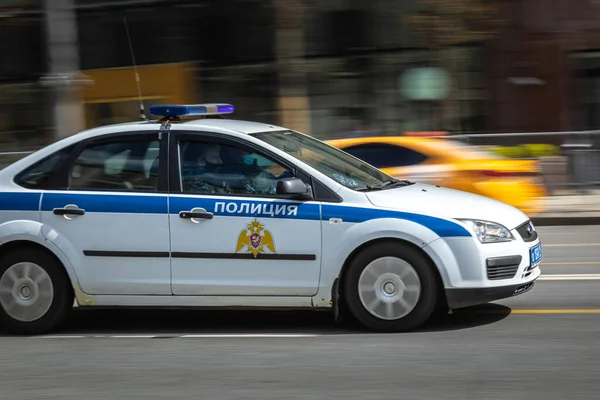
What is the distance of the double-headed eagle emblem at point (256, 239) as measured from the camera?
6.71 meters

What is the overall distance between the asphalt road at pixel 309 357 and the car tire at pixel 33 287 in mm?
177

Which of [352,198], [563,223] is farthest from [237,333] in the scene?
[563,223]

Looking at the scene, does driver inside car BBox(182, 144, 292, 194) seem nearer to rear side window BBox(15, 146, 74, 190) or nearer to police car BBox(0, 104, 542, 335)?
police car BBox(0, 104, 542, 335)

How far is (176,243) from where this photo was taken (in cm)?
683

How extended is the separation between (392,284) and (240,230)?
41.2 inches

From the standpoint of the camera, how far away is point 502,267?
6.67m

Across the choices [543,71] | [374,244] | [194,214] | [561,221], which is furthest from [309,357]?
[543,71]

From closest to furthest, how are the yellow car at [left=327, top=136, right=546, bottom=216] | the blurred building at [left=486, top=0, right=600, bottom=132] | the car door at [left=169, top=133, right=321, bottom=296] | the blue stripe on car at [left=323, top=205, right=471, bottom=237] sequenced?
the blue stripe on car at [left=323, top=205, right=471, bottom=237]
the car door at [left=169, top=133, right=321, bottom=296]
the yellow car at [left=327, top=136, right=546, bottom=216]
the blurred building at [left=486, top=0, right=600, bottom=132]

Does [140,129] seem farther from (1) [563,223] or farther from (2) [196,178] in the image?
(1) [563,223]

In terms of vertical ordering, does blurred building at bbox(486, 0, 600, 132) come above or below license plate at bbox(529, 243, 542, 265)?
above

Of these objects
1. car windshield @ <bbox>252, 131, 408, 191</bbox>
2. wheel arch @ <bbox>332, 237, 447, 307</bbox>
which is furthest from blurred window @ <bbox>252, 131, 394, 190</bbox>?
wheel arch @ <bbox>332, 237, 447, 307</bbox>

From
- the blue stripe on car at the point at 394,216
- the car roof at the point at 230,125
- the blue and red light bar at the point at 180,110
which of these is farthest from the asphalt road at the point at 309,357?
the blue and red light bar at the point at 180,110

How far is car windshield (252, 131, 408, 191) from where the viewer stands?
700 centimetres

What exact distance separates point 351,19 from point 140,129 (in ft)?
48.8
